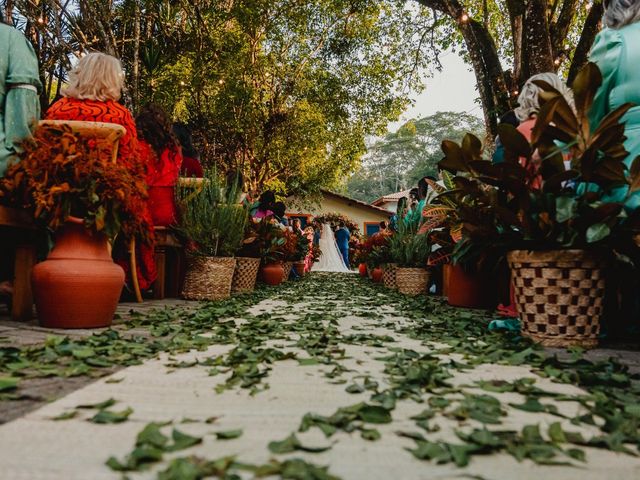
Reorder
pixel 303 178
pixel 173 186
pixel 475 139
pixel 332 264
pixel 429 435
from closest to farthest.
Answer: pixel 429 435 → pixel 475 139 → pixel 173 186 → pixel 303 178 → pixel 332 264

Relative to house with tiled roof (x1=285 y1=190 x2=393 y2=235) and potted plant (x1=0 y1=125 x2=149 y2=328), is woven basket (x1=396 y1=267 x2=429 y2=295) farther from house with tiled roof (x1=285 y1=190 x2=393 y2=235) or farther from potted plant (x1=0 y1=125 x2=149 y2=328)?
house with tiled roof (x1=285 y1=190 x2=393 y2=235)

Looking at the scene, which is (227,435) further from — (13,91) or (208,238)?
(208,238)

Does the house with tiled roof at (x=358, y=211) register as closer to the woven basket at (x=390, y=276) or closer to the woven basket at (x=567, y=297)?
the woven basket at (x=390, y=276)

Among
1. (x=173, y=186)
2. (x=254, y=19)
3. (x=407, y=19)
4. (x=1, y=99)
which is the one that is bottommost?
(x=173, y=186)

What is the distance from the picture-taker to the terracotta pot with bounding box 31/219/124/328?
7.74 ft

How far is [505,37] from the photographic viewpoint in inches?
433

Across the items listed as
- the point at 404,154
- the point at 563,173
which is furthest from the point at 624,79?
the point at 404,154

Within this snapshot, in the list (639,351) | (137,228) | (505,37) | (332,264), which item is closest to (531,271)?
(639,351)

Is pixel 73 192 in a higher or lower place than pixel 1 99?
lower

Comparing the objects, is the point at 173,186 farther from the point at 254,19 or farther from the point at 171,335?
the point at 254,19

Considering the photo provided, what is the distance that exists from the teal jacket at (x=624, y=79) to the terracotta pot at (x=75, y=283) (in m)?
2.57

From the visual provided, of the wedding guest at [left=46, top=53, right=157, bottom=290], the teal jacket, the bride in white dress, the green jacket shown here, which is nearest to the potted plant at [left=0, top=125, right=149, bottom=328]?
the green jacket

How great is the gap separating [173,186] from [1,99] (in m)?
1.70

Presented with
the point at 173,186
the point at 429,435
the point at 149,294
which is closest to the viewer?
the point at 429,435
